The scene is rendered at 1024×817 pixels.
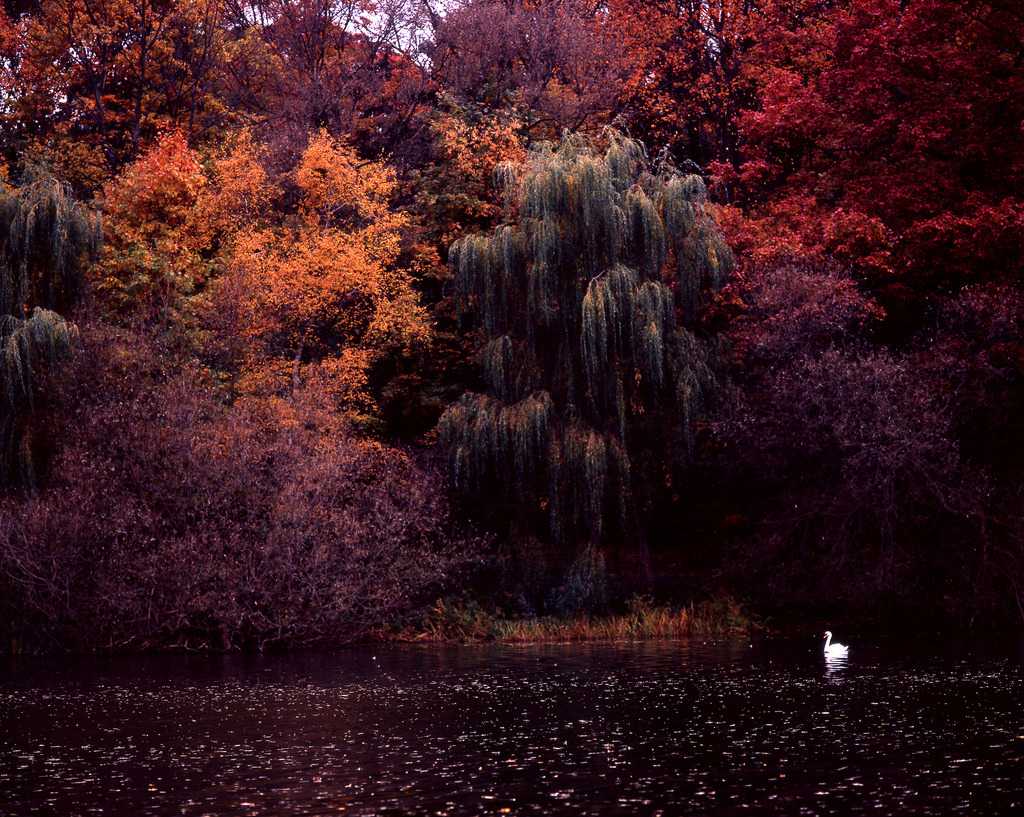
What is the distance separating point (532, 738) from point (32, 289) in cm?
2239

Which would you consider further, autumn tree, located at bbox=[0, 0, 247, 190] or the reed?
autumn tree, located at bbox=[0, 0, 247, 190]

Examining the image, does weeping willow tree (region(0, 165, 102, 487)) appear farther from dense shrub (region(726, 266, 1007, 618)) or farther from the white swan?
the white swan

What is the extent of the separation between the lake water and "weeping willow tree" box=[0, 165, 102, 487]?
7648 mm

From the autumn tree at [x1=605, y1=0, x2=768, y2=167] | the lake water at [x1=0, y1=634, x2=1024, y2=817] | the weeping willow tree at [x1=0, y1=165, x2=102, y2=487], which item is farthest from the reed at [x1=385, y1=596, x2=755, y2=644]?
the autumn tree at [x1=605, y1=0, x2=768, y2=167]

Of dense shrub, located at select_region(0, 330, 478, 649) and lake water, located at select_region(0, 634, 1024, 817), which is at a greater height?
dense shrub, located at select_region(0, 330, 478, 649)

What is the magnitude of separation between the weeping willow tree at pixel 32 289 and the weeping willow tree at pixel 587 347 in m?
9.96

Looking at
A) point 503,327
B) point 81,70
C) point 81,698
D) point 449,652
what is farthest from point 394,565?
point 81,70

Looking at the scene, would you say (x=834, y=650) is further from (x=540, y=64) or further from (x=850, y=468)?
(x=540, y=64)

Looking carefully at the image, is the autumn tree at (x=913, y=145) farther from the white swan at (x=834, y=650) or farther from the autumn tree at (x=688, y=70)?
the white swan at (x=834, y=650)

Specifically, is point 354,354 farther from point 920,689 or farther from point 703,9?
point 920,689

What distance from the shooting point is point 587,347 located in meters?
30.0

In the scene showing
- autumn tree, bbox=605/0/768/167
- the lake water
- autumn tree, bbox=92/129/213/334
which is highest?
autumn tree, bbox=605/0/768/167

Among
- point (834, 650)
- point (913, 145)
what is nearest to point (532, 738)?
point (834, 650)

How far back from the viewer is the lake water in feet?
35.8
